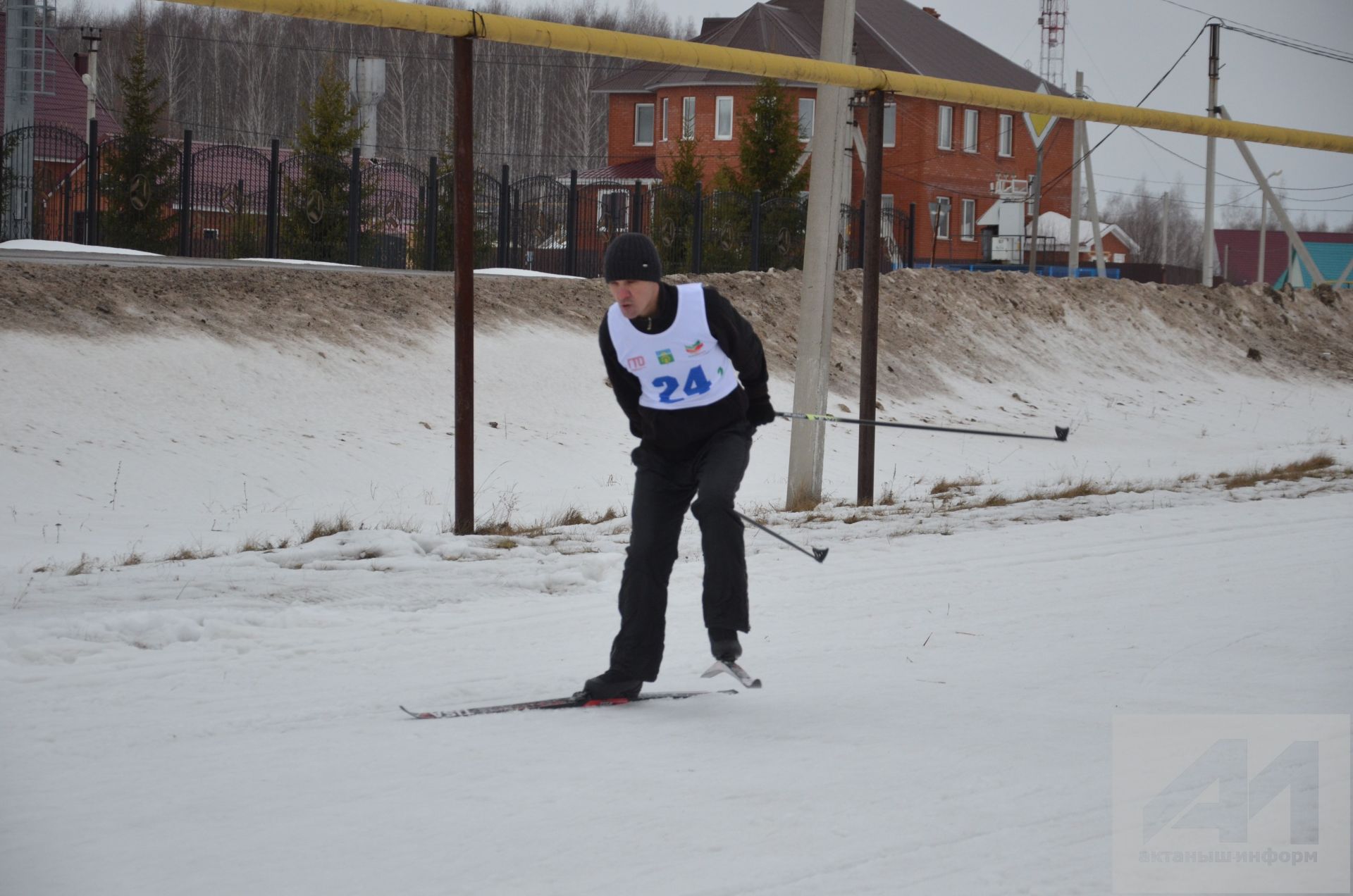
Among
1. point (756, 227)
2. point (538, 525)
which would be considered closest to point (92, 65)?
point (756, 227)

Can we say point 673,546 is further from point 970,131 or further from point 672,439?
point 970,131

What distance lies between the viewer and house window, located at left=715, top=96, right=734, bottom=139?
164 feet

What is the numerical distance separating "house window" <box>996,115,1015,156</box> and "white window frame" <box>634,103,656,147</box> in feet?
44.2

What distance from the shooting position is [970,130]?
51594 millimetres

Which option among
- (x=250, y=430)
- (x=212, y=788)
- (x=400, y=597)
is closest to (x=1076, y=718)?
(x=212, y=788)

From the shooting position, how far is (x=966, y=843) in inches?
150

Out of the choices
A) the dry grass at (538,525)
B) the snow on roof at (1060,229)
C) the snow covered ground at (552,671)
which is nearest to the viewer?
the snow covered ground at (552,671)

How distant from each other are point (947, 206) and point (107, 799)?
48501 mm

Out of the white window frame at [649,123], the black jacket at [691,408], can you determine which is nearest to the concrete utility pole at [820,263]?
the black jacket at [691,408]

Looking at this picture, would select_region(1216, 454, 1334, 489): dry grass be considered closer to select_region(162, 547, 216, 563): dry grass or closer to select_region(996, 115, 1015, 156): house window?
select_region(162, 547, 216, 563): dry grass

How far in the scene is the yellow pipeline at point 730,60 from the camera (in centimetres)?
902

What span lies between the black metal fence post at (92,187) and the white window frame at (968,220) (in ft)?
119

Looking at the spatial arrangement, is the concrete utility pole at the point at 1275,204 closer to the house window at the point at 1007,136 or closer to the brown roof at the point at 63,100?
the house window at the point at 1007,136

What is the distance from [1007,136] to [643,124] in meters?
14.2
